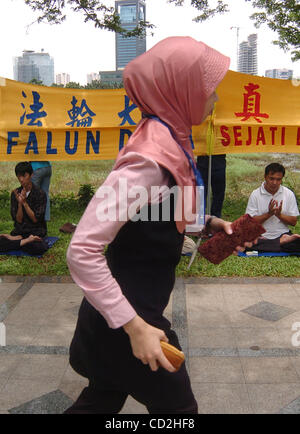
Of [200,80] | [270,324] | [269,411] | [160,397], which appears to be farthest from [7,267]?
[200,80]

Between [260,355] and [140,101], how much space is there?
2.26 meters

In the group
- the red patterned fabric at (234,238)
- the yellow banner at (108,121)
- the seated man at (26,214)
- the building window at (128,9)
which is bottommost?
the seated man at (26,214)

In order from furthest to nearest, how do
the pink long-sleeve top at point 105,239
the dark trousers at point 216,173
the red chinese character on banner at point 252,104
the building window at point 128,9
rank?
the building window at point 128,9 < the dark trousers at point 216,173 < the red chinese character on banner at point 252,104 < the pink long-sleeve top at point 105,239

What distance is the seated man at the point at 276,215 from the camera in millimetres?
5418

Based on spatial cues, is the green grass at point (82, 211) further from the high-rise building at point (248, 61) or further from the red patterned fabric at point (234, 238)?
the high-rise building at point (248, 61)

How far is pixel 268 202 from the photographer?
5.54 m

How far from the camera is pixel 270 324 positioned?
367 centimetres

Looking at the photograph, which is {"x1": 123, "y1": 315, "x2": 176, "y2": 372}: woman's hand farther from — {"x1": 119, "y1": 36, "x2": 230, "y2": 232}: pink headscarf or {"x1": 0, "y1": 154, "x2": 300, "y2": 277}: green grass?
{"x1": 0, "y1": 154, "x2": 300, "y2": 277}: green grass

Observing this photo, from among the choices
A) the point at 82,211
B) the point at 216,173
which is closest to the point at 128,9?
the point at 82,211

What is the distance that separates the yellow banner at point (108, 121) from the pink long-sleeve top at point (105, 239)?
4.79m

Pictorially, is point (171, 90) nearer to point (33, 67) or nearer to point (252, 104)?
point (252, 104)

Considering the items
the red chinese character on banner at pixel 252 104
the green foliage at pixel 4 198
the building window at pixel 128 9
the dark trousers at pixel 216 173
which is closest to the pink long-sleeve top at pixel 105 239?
the red chinese character on banner at pixel 252 104

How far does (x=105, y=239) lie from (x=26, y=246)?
442 centimetres

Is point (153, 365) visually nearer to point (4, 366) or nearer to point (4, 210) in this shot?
point (4, 366)
